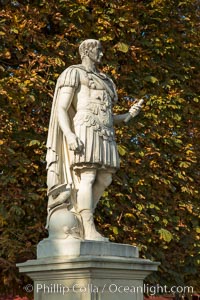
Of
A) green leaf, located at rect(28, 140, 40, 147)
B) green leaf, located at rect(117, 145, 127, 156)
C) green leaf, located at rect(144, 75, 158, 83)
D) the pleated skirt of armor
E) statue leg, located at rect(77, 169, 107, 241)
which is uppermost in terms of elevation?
green leaf, located at rect(144, 75, 158, 83)

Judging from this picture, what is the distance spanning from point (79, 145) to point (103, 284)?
5.03 ft

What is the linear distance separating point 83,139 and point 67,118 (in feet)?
1.03

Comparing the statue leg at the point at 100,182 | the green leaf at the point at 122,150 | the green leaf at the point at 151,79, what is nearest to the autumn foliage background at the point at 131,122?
the green leaf at the point at 151,79

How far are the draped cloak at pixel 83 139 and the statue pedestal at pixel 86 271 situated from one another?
82 cm

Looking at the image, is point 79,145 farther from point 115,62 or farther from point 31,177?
point 115,62

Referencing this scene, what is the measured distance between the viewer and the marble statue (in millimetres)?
7738

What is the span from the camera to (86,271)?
7172 millimetres

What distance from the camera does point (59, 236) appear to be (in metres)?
7.57

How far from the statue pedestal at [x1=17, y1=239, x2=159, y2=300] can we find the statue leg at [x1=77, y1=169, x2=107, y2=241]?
0.26 m

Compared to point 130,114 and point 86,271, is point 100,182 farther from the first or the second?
point 86,271

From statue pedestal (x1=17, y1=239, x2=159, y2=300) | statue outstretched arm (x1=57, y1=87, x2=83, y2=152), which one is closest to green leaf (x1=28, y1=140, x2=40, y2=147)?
statue outstretched arm (x1=57, y1=87, x2=83, y2=152)

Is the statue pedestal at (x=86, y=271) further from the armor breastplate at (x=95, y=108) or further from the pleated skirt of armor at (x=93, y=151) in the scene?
the armor breastplate at (x=95, y=108)

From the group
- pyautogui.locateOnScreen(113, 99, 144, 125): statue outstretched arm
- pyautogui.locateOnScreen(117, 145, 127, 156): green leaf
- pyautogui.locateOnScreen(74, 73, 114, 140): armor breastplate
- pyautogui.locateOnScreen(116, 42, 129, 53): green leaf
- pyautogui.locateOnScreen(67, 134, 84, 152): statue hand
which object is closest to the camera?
pyautogui.locateOnScreen(67, 134, 84, 152): statue hand

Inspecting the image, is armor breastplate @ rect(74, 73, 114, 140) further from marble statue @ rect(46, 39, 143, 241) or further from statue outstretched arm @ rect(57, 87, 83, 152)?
statue outstretched arm @ rect(57, 87, 83, 152)
